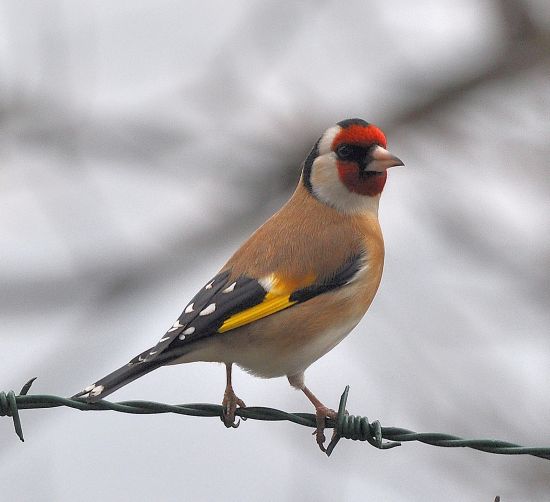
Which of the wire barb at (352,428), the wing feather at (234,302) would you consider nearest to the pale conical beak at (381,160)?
the wing feather at (234,302)

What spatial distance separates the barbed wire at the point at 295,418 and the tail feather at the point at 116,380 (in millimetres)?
114

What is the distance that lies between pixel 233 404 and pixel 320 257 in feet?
2.70

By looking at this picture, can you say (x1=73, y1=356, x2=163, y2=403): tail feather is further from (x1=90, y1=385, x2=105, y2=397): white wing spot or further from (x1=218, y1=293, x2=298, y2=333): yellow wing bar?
(x1=218, y1=293, x2=298, y2=333): yellow wing bar

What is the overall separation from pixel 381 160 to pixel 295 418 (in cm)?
196

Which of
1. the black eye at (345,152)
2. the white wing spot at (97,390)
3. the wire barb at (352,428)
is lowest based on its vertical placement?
the wire barb at (352,428)

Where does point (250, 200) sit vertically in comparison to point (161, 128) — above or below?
below

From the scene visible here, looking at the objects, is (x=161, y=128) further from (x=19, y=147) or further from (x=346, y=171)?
(x=346, y=171)

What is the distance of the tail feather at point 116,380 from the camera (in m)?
5.12

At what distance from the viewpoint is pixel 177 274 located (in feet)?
27.0

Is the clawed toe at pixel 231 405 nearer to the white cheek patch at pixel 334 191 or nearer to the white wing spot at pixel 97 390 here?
the white wing spot at pixel 97 390

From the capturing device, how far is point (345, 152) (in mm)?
6824

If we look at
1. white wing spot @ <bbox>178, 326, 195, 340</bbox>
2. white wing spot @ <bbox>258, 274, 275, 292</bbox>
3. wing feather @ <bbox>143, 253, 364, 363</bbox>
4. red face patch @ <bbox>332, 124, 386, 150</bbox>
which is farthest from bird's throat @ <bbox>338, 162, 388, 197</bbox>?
white wing spot @ <bbox>178, 326, 195, 340</bbox>

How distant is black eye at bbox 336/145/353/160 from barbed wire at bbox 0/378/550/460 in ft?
6.22

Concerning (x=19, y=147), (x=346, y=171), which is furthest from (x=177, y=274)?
(x=346, y=171)
